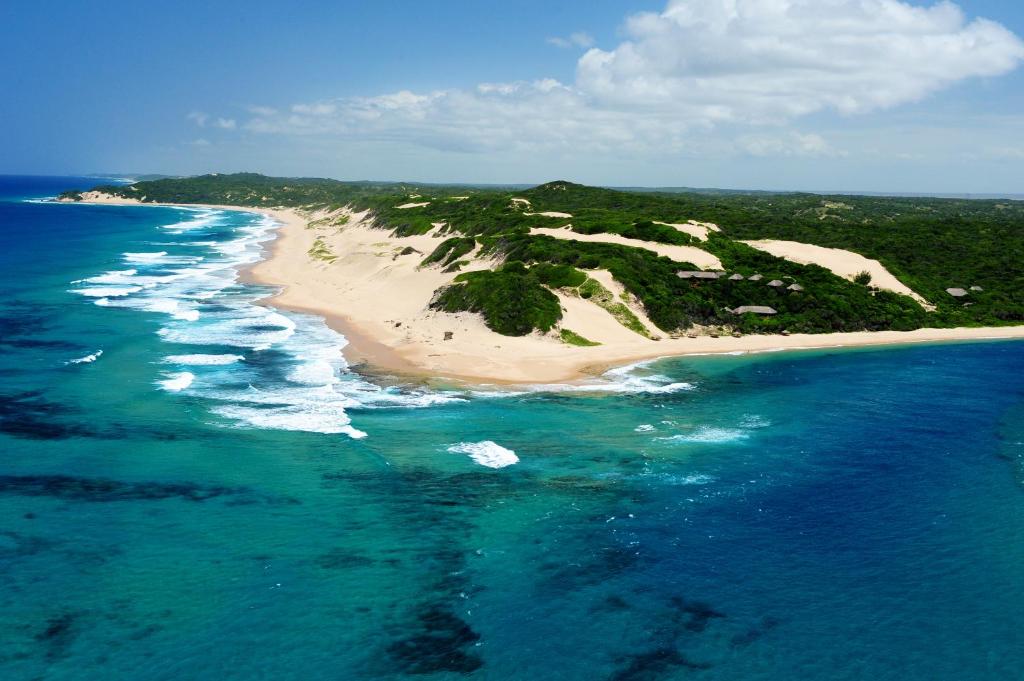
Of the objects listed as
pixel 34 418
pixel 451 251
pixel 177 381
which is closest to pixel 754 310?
pixel 451 251

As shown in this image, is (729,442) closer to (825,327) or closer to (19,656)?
(19,656)

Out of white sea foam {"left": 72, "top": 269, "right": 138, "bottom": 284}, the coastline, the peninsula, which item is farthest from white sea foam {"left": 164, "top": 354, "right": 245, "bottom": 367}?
white sea foam {"left": 72, "top": 269, "right": 138, "bottom": 284}

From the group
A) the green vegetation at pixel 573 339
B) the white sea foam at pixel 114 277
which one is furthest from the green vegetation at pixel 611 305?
the white sea foam at pixel 114 277

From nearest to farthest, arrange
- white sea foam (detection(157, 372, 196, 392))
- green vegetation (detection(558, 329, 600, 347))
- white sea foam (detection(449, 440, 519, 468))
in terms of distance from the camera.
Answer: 1. white sea foam (detection(449, 440, 519, 468))
2. white sea foam (detection(157, 372, 196, 392))
3. green vegetation (detection(558, 329, 600, 347))

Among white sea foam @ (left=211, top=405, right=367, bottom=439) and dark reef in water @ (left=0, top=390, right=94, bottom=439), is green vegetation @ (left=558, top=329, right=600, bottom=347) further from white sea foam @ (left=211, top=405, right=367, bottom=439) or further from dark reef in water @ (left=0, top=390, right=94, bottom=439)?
dark reef in water @ (left=0, top=390, right=94, bottom=439)

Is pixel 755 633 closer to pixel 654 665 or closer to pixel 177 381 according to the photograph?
pixel 654 665

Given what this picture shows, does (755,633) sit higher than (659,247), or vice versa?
(659,247)

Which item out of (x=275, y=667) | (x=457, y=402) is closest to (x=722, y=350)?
(x=457, y=402)
